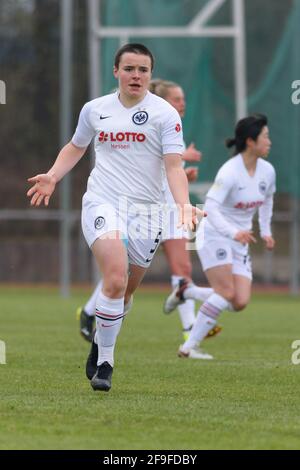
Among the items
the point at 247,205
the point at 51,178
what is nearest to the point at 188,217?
the point at 51,178

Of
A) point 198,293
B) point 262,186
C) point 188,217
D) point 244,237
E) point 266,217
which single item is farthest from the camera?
point 198,293

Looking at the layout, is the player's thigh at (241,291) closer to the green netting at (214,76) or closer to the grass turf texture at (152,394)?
the grass turf texture at (152,394)

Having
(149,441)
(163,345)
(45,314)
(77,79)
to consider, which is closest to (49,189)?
(149,441)

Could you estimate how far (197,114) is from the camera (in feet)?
Result: 69.1

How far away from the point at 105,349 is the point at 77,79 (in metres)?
19.0

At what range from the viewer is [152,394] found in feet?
23.9

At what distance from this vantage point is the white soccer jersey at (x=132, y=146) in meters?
7.36

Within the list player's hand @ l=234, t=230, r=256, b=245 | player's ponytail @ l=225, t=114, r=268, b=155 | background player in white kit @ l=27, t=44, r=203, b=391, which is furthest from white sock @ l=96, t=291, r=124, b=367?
player's ponytail @ l=225, t=114, r=268, b=155

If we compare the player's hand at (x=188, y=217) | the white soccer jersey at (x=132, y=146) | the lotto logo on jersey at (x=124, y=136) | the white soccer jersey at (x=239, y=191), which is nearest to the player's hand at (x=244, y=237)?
the white soccer jersey at (x=239, y=191)

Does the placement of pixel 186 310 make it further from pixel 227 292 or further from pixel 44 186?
pixel 44 186

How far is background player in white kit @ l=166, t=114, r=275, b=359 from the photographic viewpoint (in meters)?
9.84

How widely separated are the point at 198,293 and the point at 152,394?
140 inches
